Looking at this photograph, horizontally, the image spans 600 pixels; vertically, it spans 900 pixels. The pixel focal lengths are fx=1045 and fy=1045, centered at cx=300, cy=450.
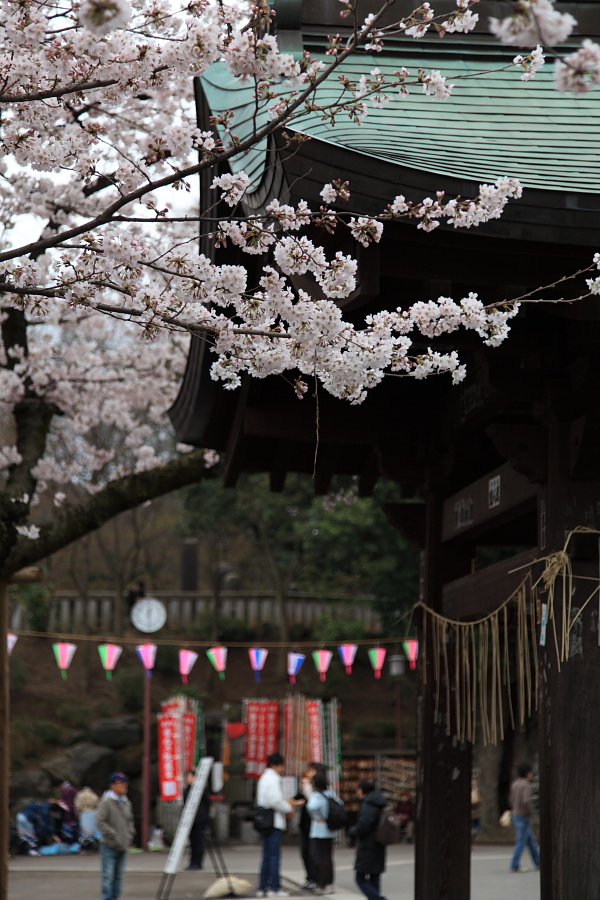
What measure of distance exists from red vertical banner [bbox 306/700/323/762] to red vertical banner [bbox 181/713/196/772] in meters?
1.94

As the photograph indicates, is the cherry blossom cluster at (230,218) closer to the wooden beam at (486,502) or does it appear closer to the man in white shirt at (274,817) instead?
the wooden beam at (486,502)

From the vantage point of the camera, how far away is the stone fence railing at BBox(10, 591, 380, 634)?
25094 millimetres

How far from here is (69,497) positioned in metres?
23.5

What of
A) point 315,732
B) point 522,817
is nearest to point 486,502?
point 522,817

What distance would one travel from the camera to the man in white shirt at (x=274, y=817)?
10.5m

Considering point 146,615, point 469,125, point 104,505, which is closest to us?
point 469,125

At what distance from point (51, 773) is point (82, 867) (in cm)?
477

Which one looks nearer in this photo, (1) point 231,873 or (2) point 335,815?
(2) point 335,815

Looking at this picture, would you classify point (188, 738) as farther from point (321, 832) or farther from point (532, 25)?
point (532, 25)

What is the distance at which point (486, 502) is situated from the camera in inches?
220

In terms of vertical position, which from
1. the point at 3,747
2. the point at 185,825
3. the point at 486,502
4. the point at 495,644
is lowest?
the point at 185,825

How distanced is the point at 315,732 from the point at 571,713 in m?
13.1

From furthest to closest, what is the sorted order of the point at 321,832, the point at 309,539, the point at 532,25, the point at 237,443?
the point at 309,539, the point at 321,832, the point at 237,443, the point at 532,25

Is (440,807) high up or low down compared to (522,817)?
up
